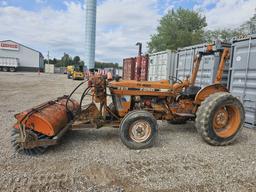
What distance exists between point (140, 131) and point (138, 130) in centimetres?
5

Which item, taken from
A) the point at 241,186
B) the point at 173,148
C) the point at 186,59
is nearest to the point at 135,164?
the point at 173,148

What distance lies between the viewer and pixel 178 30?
30.5 meters

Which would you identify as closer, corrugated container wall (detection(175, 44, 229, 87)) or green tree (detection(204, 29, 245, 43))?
corrugated container wall (detection(175, 44, 229, 87))

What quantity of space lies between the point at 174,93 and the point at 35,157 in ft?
10.1

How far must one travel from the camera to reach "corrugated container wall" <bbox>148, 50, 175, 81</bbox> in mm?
9891

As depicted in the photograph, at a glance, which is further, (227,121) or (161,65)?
(161,65)

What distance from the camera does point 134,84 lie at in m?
4.68

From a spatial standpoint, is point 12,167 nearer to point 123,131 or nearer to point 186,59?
point 123,131

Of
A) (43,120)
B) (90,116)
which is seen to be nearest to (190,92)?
(90,116)

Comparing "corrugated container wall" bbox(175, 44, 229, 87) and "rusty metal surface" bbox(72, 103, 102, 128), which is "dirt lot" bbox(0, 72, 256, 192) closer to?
"rusty metal surface" bbox(72, 103, 102, 128)

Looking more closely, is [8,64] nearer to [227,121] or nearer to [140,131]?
[140,131]

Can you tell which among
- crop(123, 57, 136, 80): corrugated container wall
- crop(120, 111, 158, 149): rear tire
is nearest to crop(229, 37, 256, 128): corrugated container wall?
crop(120, 111, 158, 149): rear tire

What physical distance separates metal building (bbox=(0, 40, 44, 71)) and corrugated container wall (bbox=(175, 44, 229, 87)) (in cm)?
4610

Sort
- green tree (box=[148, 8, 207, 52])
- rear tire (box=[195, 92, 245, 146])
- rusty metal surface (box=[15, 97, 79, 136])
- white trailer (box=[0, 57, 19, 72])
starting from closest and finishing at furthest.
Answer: rusty metal surface (box=[15, 97, 79, 136]) → rear tire (box=[195, 92, 245, 146]) → green tree (box=[148, 8, 207, 52]) → white trailer (box=[0, 57, 19, 72])
